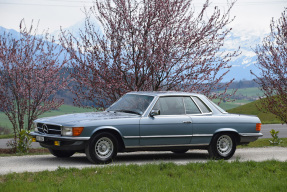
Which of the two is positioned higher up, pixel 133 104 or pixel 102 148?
pixel 133 104

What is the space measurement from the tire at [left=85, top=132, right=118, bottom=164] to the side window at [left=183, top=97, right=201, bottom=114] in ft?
7.38

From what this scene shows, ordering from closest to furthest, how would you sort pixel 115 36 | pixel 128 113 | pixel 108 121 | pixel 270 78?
pixel 108 121, pixel 128 113, pixel 115 36, pixel 270 78

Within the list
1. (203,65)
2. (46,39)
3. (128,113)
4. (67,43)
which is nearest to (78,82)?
(67,43)

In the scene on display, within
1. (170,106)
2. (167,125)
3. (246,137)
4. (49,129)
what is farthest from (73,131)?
(246,137)

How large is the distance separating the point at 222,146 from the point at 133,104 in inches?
98.5

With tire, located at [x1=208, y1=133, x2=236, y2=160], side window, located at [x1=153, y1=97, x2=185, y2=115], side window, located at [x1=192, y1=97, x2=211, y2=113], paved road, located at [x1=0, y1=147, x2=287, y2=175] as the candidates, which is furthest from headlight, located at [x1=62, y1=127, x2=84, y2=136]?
tire, located at [x1=208, y1=133, x2=236, y2=160]

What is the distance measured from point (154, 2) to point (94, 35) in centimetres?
230

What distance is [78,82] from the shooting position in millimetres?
16812

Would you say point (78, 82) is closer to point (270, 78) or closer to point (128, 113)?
point (128, 113)

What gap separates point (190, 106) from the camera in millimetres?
12023

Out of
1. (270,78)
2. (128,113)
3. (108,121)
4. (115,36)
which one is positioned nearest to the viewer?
(108,121)

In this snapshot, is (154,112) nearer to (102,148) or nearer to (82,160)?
(102,148)

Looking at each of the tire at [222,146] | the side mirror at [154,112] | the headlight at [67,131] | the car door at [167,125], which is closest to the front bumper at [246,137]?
the tire at [222,146]

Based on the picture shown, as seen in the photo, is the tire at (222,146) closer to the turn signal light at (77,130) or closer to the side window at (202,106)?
the side window at (202,106)
